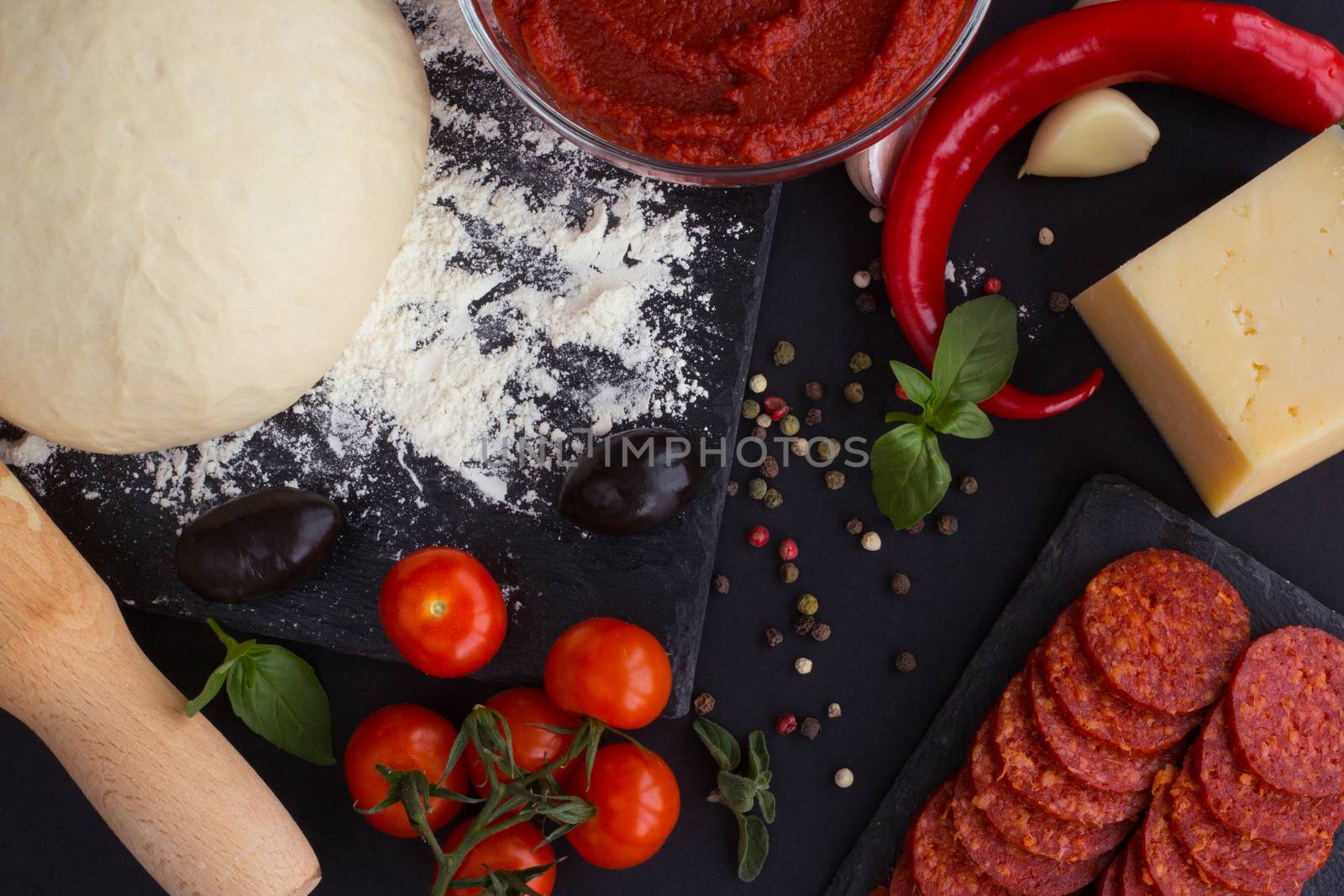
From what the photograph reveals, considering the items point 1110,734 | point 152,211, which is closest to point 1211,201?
point 1110,734

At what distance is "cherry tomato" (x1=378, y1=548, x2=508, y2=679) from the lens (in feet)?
7.84

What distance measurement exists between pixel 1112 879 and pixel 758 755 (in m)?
0.93

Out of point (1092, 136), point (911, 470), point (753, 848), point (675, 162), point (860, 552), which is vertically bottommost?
point (753, 848)

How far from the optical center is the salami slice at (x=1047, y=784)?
2.51 metres

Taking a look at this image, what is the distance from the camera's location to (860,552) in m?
2.78

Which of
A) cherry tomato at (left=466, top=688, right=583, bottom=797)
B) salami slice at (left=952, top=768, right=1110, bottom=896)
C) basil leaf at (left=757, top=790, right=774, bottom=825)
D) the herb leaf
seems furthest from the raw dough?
salami slice at (left=952, top=768, right=1110, bottom=896)

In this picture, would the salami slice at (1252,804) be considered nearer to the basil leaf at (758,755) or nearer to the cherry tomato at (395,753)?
the basil leaf at (758,755)

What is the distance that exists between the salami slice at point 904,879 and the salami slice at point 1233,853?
25.5 inches

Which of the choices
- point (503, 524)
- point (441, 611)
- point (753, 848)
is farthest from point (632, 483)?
point (753, 848)

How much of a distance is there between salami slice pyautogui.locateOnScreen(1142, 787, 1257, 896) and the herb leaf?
3.81ft

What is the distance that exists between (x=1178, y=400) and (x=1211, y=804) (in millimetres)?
997

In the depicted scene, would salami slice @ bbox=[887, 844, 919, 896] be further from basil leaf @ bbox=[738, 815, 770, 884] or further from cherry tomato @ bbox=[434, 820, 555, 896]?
cherry tomato @ bbox=[434, 820, 555, 896]

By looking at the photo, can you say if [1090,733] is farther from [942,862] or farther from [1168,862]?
[942,862]

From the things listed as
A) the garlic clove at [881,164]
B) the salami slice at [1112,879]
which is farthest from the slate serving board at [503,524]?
the salami slice at [1112,879]
